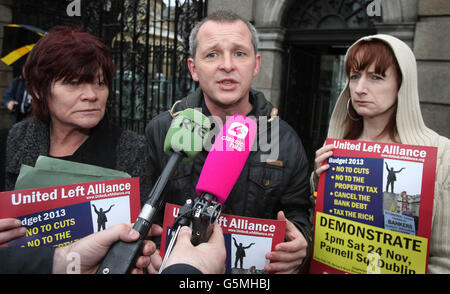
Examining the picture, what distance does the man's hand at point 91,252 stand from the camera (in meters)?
1.06

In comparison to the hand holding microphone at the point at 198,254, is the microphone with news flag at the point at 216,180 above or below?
above

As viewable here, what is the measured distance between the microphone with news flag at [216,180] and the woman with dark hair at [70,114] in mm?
645

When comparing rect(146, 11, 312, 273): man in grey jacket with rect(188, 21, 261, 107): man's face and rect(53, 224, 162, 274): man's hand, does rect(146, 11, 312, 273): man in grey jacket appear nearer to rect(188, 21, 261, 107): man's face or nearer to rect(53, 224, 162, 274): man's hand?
rect(188, 21, 261, 107): man's face

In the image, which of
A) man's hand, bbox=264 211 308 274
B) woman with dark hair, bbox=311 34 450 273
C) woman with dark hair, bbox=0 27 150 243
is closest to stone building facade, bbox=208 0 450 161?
woman with dark hair, bbox=311 34 450 273

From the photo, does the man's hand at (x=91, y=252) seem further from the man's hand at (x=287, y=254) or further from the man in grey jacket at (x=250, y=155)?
the man in grey jacket at (x=250, y=155)

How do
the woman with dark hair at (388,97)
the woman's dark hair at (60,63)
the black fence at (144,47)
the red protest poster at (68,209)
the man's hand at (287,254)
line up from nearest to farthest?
1. the red protest poster at (68,209)
2. the man's hand at (287,254)
3. the woman's dark hair at (60,63)
4. the woman with dark hair at (388,97)
5. the black fence at (144,47)

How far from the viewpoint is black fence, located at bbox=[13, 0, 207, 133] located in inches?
251

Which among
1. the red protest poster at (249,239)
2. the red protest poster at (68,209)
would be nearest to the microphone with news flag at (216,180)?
the red protest poster at (249,239)

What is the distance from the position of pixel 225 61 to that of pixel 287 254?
1051mm

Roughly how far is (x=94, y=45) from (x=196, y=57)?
0.57m

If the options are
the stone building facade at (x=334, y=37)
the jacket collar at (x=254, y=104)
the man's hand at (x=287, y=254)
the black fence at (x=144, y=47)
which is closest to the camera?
the man's hand at (x=287, y=254)

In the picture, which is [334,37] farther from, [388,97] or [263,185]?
[263,185]

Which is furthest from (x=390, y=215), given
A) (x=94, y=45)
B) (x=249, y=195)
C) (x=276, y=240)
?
(x=94, y=45)

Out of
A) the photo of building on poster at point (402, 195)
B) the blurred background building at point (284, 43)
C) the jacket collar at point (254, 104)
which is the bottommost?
the photo of building on poster at point (402, 195)
